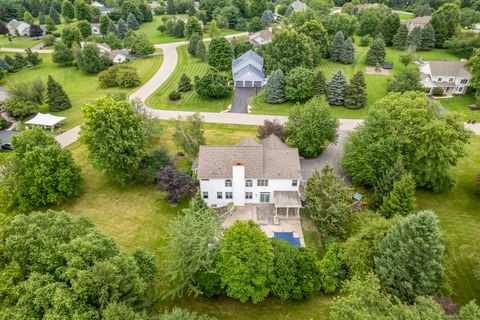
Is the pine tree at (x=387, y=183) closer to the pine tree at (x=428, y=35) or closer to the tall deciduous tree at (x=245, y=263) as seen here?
the tall deciduous tree at (x=245, y=263)

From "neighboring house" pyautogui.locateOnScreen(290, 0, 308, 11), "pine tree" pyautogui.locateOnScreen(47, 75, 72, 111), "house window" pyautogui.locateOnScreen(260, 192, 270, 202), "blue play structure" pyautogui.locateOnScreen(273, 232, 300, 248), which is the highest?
"neighboring house" pyautogui.locateOnScreen(290, 0, 308, 11)

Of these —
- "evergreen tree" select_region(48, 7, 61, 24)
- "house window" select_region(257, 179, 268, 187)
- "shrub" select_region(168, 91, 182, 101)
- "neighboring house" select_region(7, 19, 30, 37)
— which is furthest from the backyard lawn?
"evergreen tree" select_region(48, 7, 61, 24)

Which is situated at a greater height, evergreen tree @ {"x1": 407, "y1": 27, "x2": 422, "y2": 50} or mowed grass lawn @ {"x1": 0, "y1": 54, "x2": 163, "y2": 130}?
evergreen tree @ {"x1": 407, "y1": 27, "x2": 422, "y2": 50}

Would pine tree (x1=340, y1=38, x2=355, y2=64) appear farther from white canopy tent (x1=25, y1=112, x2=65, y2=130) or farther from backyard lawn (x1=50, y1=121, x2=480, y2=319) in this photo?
white canopy tent (x1=25, y1=112, x2=65, y2=130)

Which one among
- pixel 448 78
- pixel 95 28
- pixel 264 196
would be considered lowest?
pixel 264 196

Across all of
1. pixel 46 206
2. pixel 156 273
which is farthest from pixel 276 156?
pixel 46 206

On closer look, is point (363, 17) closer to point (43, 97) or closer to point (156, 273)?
point (43, 97)

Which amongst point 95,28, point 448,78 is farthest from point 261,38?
point 95,28

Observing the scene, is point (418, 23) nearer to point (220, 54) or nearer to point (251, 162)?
point (220, 54)
